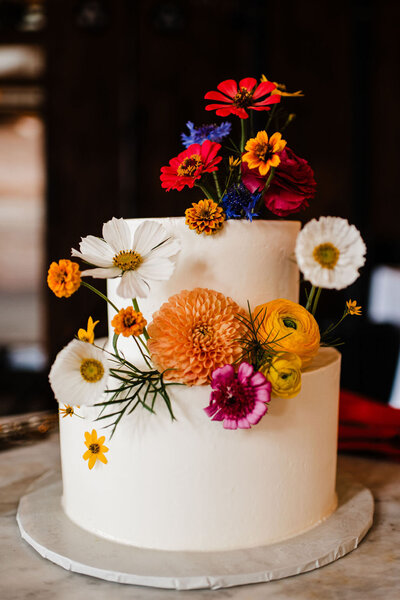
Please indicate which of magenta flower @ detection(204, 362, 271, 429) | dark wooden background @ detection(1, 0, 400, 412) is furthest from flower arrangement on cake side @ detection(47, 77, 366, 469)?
dark wooden background @ detection(1, 0, 400, 412)

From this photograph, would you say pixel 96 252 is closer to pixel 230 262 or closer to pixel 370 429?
pixel 230 262

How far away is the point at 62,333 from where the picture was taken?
12.3ft

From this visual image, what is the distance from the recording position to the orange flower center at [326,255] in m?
0.72

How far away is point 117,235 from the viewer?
80 centimetres

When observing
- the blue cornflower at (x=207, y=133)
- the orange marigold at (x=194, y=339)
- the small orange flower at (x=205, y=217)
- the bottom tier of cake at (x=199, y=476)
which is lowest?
the bottom tier of cake at (x=199, y=476)

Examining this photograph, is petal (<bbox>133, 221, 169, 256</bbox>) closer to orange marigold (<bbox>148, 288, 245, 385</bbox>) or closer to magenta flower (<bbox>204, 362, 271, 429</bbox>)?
orange marigold (<bbox>148, 288, 245, 385</bbox>)

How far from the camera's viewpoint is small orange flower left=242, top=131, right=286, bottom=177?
797mm

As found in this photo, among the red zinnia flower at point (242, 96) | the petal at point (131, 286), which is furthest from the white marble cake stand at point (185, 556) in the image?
the red zinnia flower at point (242, 96)

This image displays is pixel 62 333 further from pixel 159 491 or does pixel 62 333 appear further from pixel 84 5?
pixel 159 491

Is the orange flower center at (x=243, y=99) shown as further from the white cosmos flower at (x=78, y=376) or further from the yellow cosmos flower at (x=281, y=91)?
the white cosmos flower at (x=78, y=376)

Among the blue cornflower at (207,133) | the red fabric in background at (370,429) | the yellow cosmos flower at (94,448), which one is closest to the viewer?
the yellow cosmos flower at (94,448)

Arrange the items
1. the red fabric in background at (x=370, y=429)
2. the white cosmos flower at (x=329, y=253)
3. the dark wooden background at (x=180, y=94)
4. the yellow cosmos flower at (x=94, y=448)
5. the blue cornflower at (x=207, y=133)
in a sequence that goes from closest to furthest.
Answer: the white cosmos flower at (x=329, y=253), the yellow cosmos flower at (x=94, y=448), the blue cornflower at (x=207, y=133), the red fabric in background at (x=370, y=429), the dark wooden background at (x=180, y=94)

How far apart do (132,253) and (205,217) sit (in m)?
0.13

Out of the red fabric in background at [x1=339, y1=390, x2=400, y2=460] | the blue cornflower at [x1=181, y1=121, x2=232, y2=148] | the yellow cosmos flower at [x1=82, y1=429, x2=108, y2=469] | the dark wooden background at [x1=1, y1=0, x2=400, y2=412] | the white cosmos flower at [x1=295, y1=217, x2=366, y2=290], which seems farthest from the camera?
the dark wooden background at [x1=1, y1=0, x2=400, y2=412]
